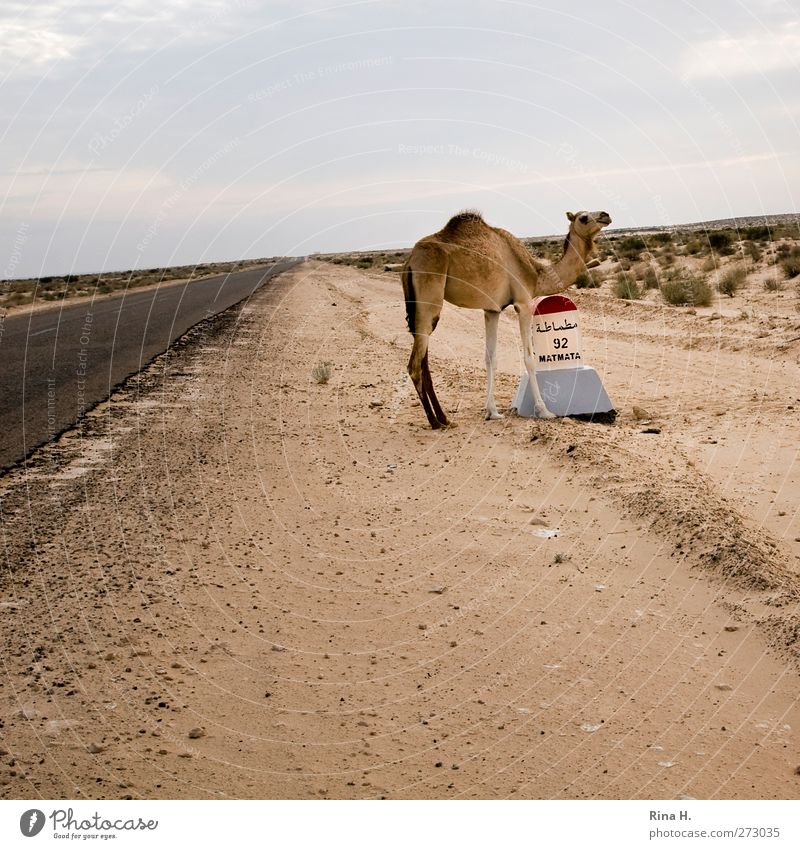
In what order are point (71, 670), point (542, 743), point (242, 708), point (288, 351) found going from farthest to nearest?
1. point (288, 351)
2. point (71, 670)
3. point (242, 708)
4. point (542, 743)

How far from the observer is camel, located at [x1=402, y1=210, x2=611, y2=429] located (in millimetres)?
11344

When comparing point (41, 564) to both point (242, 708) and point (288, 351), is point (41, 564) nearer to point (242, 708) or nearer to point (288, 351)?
point (242, 708)

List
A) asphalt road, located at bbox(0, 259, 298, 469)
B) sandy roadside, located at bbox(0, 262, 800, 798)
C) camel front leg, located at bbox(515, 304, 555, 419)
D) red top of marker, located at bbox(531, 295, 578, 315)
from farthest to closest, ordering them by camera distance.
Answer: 1. asphalt road, located at bbox(0, 259, 298, 469)
2. red top of marker, located at bbox(531, 295, 578, 315)
3. camel front leg, located at bbox(515, 304, 555, 419)
4. sandy roadside, located at bbox(0, 262, 800, 798)

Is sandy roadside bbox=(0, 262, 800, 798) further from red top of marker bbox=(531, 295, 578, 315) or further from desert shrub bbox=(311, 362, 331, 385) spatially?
desert shrub bbox=(311, 362, 331, 385)

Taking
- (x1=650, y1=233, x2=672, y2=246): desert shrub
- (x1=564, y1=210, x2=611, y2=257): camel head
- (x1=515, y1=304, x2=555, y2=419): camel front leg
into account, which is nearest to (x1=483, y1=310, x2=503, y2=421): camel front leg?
(x1=515, y1=304, x2=555, y2=419): camel front leg

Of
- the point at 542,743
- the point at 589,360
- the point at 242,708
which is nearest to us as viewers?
the point at 542,743

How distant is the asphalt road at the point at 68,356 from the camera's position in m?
13.7

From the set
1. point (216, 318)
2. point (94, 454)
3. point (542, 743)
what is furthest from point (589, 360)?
point (216, 318)

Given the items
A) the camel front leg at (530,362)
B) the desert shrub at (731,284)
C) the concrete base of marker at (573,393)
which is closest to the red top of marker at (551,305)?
the camel front leg at (530,362)

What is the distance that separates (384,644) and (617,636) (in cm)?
154

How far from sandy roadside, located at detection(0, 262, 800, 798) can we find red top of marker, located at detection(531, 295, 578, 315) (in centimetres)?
161

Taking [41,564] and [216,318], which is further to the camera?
[216,318]

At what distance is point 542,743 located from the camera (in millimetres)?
5141

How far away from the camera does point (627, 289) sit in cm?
2902
